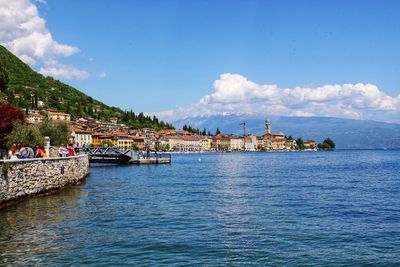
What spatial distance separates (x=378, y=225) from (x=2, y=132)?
3988 cm

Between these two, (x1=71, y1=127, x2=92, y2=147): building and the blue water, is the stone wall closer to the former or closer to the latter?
the blue water

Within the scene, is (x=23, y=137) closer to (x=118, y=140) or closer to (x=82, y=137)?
(x=82, y=137)

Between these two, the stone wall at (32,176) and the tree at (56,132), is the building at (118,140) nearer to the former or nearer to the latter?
the tree at (56,132)

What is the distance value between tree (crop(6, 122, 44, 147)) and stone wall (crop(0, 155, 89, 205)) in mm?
11633

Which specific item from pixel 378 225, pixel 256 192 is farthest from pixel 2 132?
pixel 378 225

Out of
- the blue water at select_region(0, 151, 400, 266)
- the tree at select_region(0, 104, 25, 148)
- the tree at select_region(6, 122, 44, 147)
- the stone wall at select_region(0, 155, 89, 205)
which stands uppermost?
the tree at select_region(0, 104, 25, 148)

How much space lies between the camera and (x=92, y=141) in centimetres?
15788

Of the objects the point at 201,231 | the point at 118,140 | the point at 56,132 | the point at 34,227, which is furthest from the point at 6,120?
the point at 118,140

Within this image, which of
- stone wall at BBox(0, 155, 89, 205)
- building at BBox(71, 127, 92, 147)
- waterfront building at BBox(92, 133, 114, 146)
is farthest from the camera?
waterfront building at BBox(92, 133, 114, 146)

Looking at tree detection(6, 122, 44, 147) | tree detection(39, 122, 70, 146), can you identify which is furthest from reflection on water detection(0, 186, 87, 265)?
tree detection(39, 122, 70, 146)

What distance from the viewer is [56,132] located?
212 feet

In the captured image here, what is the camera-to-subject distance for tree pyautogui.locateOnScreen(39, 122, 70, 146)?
6412 centimetres

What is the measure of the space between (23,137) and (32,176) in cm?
2079

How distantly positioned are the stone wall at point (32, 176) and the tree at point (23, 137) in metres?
11.6
